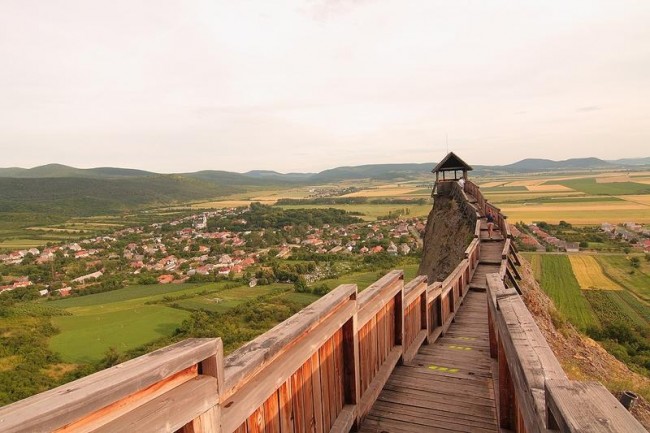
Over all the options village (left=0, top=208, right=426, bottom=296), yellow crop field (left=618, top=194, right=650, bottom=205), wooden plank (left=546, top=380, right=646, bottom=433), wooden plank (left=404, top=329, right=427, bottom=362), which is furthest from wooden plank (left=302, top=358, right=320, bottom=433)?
yellow crop field (left=618, top=194, right=650, bottom=205)

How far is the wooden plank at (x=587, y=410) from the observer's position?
1.28 metres

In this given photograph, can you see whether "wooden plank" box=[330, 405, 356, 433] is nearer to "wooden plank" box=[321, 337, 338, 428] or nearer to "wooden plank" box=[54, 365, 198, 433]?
"wooden plank" box=[321, 337, 338, 428]

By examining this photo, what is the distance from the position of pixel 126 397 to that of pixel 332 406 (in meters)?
2.42

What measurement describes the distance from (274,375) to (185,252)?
103240mm

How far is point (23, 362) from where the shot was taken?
1592 inches

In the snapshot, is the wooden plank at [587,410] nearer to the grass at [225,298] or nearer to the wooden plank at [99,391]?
the wooden plank at [99,391]

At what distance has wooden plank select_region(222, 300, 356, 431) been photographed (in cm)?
203

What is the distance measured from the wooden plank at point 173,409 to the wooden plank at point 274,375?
26 cm

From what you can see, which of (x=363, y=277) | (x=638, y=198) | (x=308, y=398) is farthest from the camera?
(x=638, y=198)

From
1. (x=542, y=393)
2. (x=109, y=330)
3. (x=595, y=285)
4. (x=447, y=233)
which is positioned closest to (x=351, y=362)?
(x=542, y=393)

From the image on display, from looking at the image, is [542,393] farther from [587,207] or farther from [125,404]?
[587,207]

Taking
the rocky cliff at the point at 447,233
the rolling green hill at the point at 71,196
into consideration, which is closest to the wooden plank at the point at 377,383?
the rocky cliff at the point at 447,233

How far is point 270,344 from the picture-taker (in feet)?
7.79

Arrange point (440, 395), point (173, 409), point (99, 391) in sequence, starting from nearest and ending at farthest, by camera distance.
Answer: point (99, 391) → point (173, 409) → point (440, 395)
